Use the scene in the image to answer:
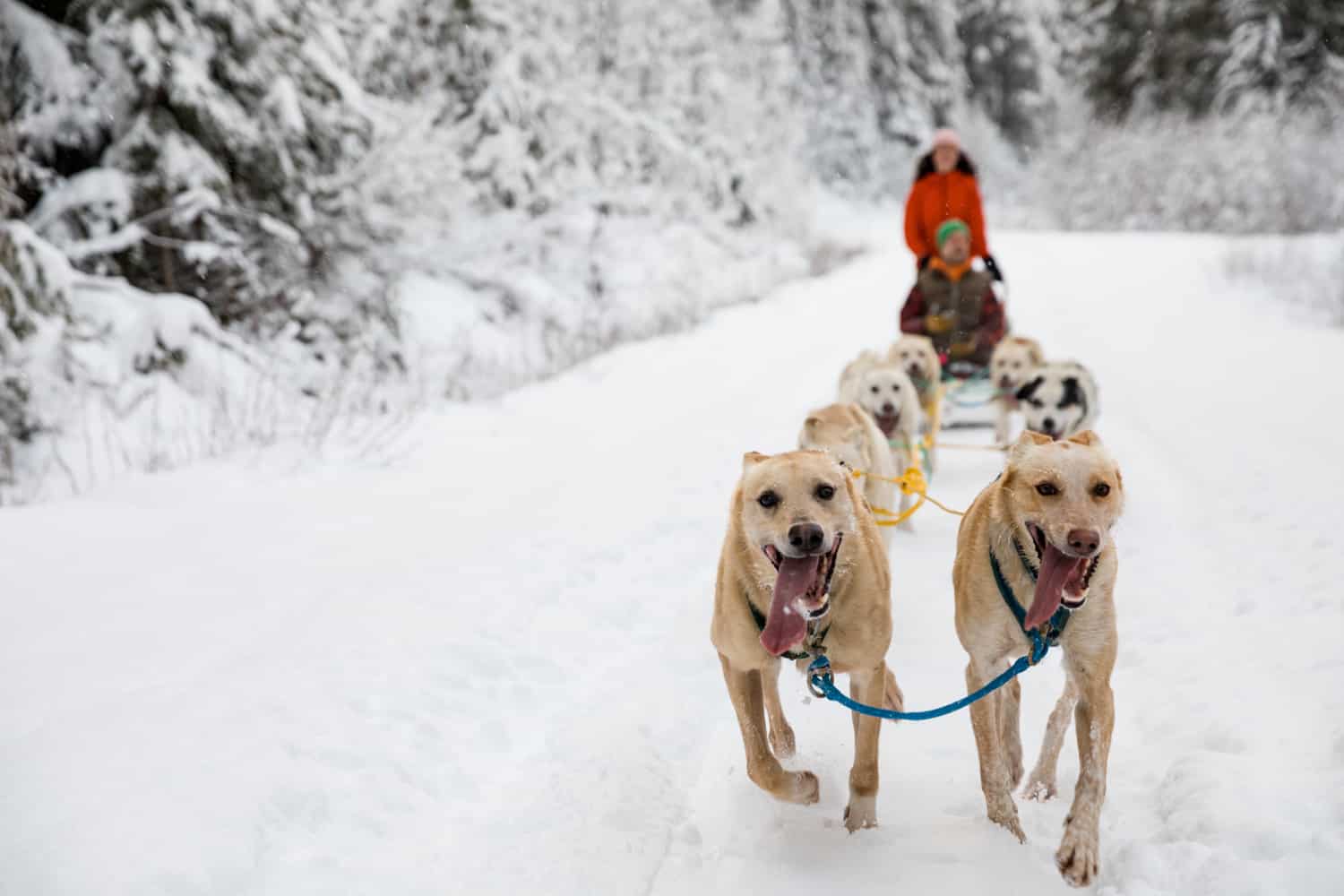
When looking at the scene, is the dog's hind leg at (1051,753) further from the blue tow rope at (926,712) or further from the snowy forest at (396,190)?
the snowy forest at (396,190)

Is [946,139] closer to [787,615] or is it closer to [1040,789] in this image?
[1040,789]

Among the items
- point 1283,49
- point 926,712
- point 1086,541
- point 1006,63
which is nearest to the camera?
point 1086,541

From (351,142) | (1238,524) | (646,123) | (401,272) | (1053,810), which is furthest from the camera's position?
(646,123)

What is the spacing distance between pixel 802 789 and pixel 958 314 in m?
6.25

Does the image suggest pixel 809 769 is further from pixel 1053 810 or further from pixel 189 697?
pixel 189 697

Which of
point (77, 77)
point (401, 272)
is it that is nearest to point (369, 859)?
point (77, 77)

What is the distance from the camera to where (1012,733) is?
9.55ft

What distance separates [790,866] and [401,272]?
27.7 ft

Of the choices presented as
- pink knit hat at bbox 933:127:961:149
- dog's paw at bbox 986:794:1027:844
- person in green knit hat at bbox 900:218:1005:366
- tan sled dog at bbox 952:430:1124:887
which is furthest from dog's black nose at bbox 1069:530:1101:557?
pink knit hat at bbox 933:127:961:149

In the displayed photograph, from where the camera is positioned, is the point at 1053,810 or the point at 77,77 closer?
the point at 1053,810

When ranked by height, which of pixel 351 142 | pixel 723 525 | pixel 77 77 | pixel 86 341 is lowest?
pixel 723 525

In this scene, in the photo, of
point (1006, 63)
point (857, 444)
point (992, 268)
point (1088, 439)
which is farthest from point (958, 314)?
point (1006, 63)

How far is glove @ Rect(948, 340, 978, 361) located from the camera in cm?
807

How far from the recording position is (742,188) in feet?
67.4
